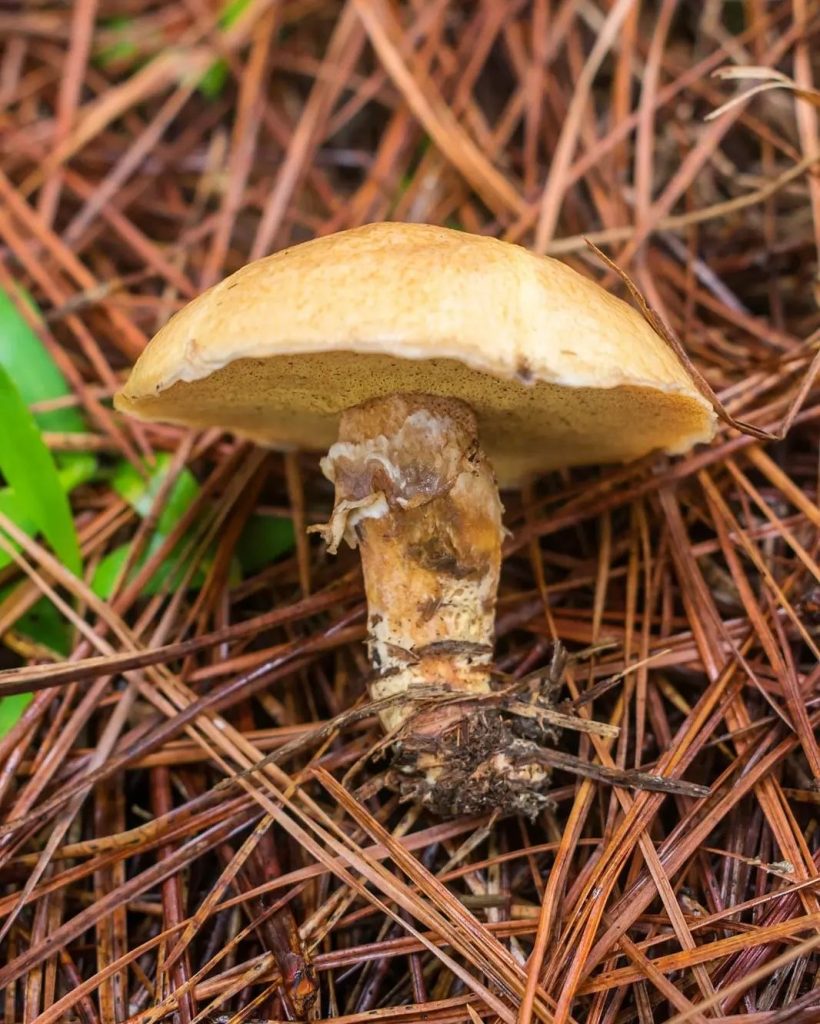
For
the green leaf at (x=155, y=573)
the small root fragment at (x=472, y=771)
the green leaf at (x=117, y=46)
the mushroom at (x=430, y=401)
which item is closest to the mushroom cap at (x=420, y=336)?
the mushroom at (x=430, y=401)

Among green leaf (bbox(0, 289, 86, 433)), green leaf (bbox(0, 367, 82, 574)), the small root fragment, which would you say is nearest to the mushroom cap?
green leaf (bbox(0, 367, 82, 574))

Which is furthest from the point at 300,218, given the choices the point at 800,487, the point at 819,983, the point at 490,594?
the point at 819,983

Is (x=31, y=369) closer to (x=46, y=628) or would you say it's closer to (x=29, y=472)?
(x=29, y=472)

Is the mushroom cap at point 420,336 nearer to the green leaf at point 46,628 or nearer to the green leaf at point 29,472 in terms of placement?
the green leaf at point 29,472

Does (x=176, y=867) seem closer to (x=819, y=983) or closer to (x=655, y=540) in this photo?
(x=819, y=983)

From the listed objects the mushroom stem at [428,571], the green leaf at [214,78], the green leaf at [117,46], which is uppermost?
the green leaf at [117,46]

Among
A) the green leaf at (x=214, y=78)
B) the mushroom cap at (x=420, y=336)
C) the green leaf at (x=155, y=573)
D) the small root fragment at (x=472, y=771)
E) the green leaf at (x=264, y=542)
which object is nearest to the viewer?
the mushroom cap at (x=420, y=336)
